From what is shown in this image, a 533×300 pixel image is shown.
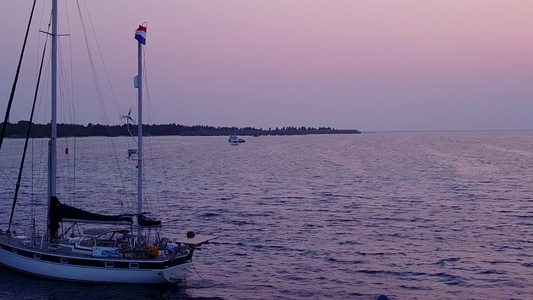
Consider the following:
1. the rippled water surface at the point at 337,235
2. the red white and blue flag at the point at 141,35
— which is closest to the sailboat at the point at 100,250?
the red white and blue flag at the point at 141,35

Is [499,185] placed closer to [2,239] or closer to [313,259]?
[313,259]

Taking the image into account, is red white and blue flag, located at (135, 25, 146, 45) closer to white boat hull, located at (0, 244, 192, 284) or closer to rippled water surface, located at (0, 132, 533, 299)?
white boat hull, located at (0, 244, 192, 284)

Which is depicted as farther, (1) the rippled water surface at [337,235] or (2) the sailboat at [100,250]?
(1) the rippled water surface at [337,235]

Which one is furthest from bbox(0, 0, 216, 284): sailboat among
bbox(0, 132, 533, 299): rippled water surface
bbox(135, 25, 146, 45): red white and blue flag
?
bbox(0, 132, 533, 299): rippled water surface

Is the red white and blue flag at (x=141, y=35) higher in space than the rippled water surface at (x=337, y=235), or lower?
higher

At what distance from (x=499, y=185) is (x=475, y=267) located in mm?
40033

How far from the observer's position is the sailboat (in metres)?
24.2

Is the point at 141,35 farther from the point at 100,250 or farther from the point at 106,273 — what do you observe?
the point at 106,273

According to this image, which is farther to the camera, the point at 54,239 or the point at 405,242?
the point at 405,242

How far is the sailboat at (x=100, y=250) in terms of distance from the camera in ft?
79.3

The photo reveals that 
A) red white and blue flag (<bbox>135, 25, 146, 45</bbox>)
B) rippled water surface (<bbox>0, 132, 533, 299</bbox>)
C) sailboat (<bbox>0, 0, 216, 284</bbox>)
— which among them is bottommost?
rippled water surface (<bbox>0, 132, 533, 299</bbox>)

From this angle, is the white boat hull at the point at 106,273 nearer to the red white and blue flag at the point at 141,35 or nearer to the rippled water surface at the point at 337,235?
the rippled water surface at the point at 337,235

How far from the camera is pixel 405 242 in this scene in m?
34.8

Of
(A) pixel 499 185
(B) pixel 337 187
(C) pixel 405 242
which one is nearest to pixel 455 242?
(C) pixel 405 242
